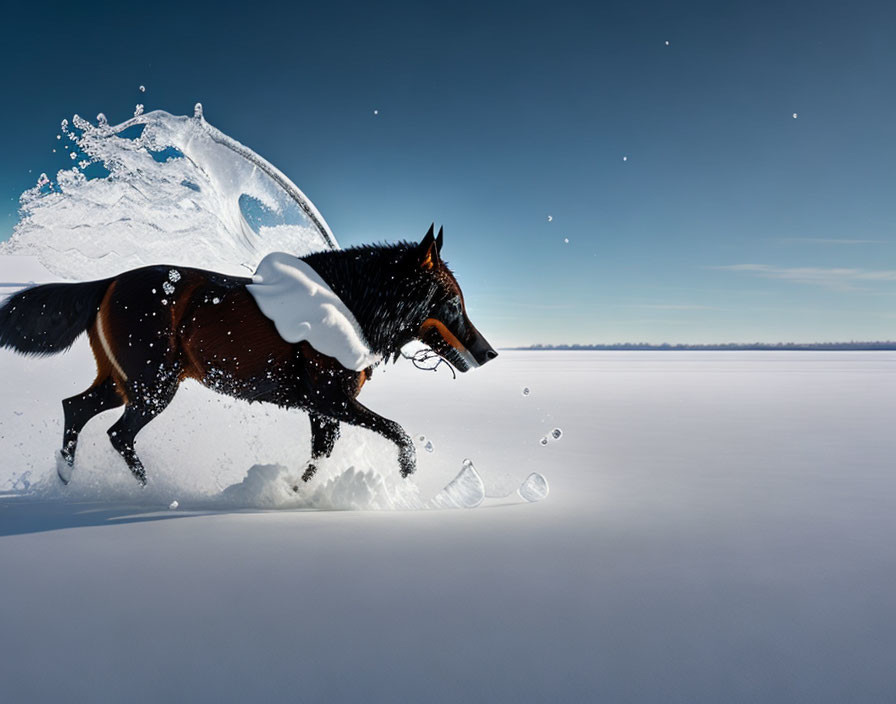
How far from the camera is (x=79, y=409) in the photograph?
3.38 m

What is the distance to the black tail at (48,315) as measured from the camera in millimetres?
3480

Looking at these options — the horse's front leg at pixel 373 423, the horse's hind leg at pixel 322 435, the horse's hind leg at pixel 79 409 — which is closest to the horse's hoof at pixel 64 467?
the horse's hind leg at pixel 79 409

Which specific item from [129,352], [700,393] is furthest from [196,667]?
[700,393]

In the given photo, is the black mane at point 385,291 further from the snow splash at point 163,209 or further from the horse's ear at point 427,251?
the snow splash at point 163,209

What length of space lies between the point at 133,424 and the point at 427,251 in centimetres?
196

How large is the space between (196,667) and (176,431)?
361cm

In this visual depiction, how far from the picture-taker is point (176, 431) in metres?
4.57

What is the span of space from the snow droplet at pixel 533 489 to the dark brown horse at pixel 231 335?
63 cm

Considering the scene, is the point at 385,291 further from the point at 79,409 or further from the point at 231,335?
the point at 79,409

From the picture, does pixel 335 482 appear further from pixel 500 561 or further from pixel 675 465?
pixel 675 465

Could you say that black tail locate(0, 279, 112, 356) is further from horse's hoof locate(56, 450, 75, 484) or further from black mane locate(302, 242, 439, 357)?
black mane locate(302, 242, 439, 357)

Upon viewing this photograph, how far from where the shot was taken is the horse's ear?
3.34 metres

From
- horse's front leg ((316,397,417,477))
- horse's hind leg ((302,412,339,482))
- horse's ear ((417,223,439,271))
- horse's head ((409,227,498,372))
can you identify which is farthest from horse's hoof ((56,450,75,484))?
horse's ear ((417,223,439,271))

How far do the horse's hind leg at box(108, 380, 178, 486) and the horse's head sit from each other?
5.16 feet
